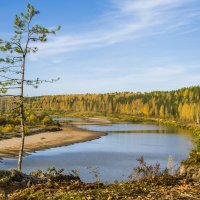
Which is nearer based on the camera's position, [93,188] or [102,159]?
[93,188]

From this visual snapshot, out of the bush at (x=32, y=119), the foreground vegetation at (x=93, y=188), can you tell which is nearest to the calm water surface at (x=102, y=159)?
the foreground vegetation at (x=93, y=188)

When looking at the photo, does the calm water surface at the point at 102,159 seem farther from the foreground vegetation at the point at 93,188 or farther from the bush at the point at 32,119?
the bush at the point at 32,119

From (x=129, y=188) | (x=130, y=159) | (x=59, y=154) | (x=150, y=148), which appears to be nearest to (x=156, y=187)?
(x=129, y=188)

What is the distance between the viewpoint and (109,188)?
1250cm

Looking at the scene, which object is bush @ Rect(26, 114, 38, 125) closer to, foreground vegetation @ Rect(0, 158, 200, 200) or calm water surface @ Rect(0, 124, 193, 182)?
calm water surface @ Rect(0, 124, 193, 182)

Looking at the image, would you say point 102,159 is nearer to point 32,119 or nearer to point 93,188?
point 93,188

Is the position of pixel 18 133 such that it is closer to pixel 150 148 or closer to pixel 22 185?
pixel 150 148

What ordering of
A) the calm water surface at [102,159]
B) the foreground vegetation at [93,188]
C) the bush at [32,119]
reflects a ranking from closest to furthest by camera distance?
the foreground vegetation at [93,188] < the calm water surface at [102,159] < the bush at [32,119]

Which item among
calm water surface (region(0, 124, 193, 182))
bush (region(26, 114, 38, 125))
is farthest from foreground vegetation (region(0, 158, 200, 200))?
bush (region(26, 114, 38, 125))

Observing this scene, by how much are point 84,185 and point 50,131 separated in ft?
283

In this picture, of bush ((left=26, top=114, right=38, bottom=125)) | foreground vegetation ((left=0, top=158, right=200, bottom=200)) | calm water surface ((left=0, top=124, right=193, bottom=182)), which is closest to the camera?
foreground vegetation ((left=0, top=158, right=200, bottom=200))

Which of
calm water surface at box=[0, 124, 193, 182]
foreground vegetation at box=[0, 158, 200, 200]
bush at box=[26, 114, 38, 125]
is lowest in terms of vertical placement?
calm water surface at box=[0, 124, 193, 182]

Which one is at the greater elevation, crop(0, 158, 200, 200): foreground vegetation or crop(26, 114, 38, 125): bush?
crop(0, 158, 200, 200): foreground vegetation

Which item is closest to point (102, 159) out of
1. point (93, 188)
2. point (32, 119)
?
point (93, 188)
